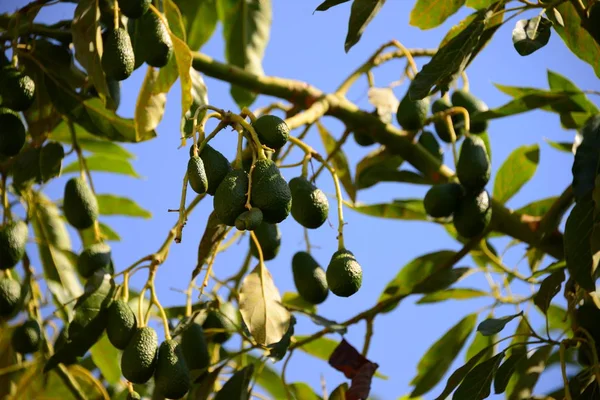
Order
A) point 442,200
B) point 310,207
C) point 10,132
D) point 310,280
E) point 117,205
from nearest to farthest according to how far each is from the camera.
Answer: point 310,207 → point 310,280 → point 10,132 → point 442,200 → point 117,205

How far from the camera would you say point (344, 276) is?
4.35 ft

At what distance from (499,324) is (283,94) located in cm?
73

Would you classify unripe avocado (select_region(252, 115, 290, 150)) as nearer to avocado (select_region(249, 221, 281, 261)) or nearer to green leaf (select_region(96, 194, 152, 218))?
avocado (select_region(249, 221, 281, 261))

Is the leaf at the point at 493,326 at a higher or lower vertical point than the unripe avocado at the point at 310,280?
higher

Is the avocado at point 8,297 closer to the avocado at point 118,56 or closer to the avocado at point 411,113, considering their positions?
the avocado at point 118,56

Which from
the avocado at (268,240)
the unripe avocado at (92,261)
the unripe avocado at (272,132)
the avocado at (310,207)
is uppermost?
the unripe avocado at (272,132)

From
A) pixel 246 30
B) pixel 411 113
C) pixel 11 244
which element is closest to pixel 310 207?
pixel 411 113

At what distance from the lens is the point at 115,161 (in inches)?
101

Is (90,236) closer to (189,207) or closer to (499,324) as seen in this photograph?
(189,207)

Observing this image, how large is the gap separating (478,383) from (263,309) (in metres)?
0.38

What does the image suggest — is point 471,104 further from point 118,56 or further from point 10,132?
point 10,132

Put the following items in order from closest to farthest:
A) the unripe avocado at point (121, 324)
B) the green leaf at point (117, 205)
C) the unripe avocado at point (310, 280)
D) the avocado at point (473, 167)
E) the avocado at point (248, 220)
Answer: the avocado at point (248, 220) → the unripe avocado at point (121, 324) → the unripe avocado at point (310, 280) → the avocado at point (473, 167) → the green leaf at point (117, 205)

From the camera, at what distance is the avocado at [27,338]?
6.04ft

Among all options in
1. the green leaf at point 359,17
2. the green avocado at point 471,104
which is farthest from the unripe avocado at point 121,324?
the green avocado at point 471,104
